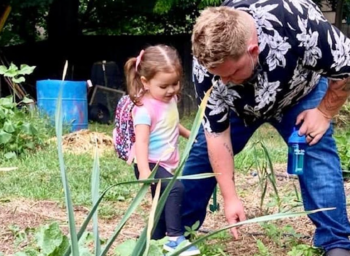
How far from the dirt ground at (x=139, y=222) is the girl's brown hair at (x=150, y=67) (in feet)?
2.38

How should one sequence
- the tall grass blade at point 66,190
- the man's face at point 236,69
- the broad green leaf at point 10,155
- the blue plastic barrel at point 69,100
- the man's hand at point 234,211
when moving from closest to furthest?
the tall grass blade at point 66,190 < the man's face at point 236,69 < the man's hand at point 234,211 < the broad green leaf at point 10,155 < the blue plastic barrel at point 69,100

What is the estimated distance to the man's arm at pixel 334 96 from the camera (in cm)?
305

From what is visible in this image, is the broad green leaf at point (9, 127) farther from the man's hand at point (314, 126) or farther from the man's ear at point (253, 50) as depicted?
the man's ear at point (253, 50)

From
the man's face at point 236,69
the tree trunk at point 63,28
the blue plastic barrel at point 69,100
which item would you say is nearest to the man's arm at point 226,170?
the man's face at point 236,69

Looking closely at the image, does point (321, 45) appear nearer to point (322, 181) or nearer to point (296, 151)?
point (296, 151)

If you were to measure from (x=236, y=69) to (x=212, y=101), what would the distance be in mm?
441

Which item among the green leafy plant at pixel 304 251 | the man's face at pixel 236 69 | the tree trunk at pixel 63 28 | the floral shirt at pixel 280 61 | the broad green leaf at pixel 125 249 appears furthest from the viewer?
the tree trunk at pixel 63 28

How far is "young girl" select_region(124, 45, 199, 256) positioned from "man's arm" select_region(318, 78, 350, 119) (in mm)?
714

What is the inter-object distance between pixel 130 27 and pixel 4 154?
7910 millimetres

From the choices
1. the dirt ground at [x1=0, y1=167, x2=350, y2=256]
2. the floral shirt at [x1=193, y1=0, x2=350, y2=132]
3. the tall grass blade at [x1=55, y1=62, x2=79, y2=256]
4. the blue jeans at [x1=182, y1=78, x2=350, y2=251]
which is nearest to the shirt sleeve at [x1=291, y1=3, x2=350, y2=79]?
the floral shirt at [x1=193, y1=0, x2=350, y2=132]

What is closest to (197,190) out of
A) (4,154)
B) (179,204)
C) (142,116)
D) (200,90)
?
(179,204)

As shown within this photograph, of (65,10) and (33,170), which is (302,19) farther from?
(65,10)

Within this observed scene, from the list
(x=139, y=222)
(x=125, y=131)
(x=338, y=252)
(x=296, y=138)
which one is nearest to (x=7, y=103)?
(x=139, y=222)

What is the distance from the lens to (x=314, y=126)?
3129mm
